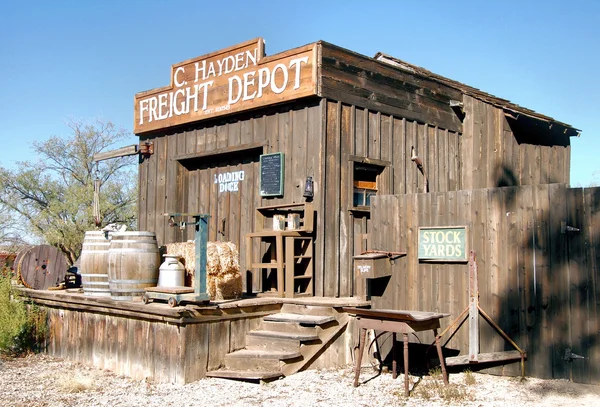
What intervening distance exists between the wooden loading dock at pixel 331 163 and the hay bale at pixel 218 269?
602mm

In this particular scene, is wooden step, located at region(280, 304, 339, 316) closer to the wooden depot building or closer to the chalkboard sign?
the wooden depot building

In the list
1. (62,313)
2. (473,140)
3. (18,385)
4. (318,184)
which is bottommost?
(18,385)

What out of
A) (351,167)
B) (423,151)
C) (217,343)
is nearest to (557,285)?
(351,167)

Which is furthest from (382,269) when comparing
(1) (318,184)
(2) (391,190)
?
(2) (391,190)

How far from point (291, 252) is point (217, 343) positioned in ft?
5.96

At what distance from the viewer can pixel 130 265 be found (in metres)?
9.09

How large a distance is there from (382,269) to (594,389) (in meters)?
2.93

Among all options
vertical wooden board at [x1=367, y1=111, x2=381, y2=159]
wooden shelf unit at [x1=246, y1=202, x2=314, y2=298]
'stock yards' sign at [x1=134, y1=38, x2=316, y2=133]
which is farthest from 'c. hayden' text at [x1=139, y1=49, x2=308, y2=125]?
wooden shelf unit at [x1=246, y1=202, x2=314, y2=298]

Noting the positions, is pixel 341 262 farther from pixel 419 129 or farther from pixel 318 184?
pixel 419 129

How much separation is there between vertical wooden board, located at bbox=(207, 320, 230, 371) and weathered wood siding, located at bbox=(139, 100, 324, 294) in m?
1.88

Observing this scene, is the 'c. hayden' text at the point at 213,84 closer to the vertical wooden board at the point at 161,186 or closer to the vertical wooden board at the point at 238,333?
the vertical wooden board at the point at 161,186

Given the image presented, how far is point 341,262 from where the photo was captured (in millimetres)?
10016

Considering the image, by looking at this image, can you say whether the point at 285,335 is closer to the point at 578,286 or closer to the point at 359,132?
the point at 578,286

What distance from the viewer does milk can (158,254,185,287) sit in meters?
8.85
